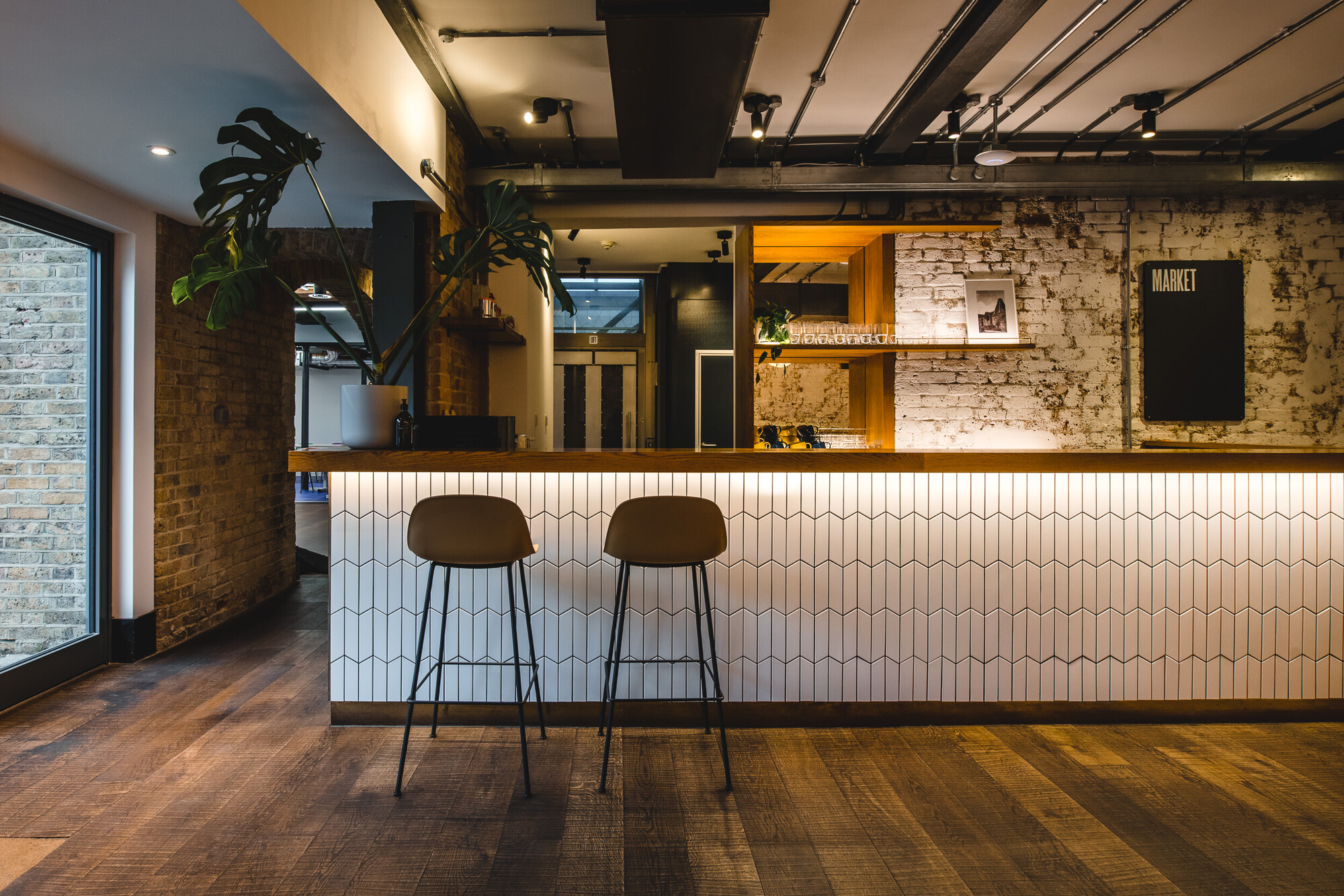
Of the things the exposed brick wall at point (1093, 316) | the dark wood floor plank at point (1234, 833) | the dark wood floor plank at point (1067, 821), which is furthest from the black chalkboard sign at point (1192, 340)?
the dark wood floor plank at point (1067, 821)

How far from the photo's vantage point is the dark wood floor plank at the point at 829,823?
1.86 metres

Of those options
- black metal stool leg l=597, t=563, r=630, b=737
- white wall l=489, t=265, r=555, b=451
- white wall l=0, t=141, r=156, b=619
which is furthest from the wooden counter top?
white wall l=489, t=265, r=555, b=451

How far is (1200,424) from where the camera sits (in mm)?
4539

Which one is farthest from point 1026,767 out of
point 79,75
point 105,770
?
point 79,75

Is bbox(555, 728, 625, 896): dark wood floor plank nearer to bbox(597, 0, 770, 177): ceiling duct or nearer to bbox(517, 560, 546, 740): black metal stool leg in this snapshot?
bbox(517, 560, 546, 740): black metal stool leg

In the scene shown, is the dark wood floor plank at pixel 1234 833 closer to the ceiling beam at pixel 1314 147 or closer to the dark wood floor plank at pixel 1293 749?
the dark wood floor plank at pixel 1293 749

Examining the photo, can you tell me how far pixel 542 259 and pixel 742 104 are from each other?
5.94 ft

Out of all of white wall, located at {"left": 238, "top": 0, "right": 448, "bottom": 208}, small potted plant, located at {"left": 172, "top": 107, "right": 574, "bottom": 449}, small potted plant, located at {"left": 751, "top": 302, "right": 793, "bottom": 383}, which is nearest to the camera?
white wall, located at {"left": 238, "top": 0, "right": 448, "bottom": 208}

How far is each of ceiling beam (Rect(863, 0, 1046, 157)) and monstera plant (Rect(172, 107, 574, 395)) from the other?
1.99 metres

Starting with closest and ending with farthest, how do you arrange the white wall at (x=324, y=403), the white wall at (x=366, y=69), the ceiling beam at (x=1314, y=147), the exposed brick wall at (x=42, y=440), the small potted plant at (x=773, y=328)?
the white wall at (x=366, y=69), the exposed brick wall at (x=42, y=440), the ceiling beam at (x=1314, y=147), the small potted plant at (x=773, y=328), the white wall at (x=324, y=403)

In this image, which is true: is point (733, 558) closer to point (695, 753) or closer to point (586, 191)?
point (695, 753)

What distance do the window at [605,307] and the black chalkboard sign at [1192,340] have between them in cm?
491

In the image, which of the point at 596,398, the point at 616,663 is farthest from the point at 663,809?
the point at 596,398

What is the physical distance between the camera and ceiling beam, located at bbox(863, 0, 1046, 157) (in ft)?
8.35
